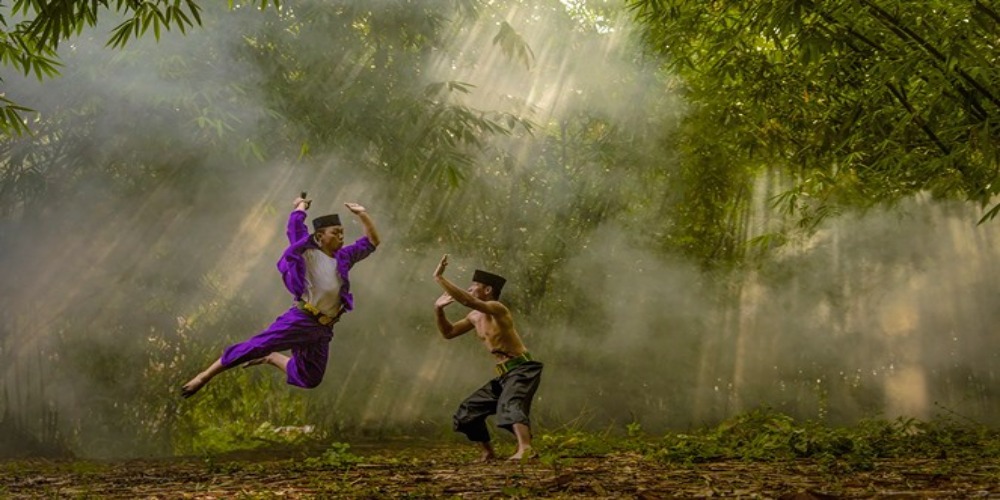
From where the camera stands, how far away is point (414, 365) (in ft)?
32.2

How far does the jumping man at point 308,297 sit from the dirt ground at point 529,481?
59 cm

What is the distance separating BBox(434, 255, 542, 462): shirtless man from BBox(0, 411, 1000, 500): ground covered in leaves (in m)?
0.22

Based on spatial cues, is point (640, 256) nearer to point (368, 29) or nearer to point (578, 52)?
point (578, 52)

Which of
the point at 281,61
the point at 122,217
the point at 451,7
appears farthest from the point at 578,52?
the point at 122,217

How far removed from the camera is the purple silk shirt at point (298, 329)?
5188 mm

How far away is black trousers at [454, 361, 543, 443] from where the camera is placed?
5.51 m

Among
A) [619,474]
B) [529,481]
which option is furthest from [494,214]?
[529,481]

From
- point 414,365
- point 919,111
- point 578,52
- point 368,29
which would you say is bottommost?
point 414,365

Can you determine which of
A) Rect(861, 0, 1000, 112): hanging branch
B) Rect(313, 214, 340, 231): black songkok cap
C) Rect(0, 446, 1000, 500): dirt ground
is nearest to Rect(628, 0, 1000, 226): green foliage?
Rect(861, 0, 1000, 112): hanging branch

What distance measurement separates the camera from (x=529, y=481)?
4184 millimetres

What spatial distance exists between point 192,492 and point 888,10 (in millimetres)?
4027

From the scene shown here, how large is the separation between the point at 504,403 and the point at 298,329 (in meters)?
1.28

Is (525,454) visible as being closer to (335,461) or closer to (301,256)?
(335,461)

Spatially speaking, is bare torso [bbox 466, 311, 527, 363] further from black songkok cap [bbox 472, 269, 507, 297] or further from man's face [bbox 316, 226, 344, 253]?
man's face [bbox 316, 226, 344, 253]
